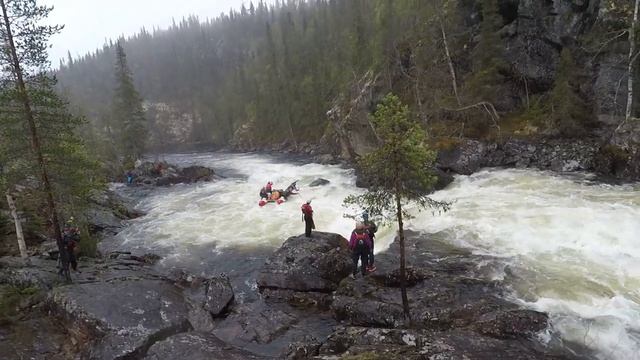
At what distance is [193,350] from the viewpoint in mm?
11781

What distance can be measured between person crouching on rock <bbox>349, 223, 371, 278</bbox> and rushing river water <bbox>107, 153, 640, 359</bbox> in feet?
13.1

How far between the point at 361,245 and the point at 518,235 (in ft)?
24.7

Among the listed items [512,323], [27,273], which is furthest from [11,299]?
[512,323]

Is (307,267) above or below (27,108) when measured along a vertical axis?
below

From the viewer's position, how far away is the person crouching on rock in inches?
624

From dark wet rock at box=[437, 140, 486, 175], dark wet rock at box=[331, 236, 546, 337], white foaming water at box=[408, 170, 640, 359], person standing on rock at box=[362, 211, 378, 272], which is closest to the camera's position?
white foaming water at box=[408, 170, 640, 359]

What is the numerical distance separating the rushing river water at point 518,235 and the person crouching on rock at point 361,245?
400cm

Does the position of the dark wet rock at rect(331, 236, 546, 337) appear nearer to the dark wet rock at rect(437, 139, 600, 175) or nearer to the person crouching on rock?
the person crouching on rock

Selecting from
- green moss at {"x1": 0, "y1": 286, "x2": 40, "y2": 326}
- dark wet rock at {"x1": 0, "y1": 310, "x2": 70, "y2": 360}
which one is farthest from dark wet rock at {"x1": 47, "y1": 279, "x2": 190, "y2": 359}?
green moss at {"x1": 0, "y1": 286, "x2": 40, "y2": 326}

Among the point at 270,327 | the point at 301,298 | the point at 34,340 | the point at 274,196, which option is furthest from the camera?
the point at 274,196

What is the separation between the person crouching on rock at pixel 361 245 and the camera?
15844 millimetres

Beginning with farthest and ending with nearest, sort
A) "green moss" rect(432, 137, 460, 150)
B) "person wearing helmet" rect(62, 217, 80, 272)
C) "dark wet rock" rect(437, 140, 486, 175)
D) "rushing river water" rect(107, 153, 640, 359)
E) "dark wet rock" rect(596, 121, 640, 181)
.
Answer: "green moss" rect(432, 137, 460, 150), "dark wet rock" rect(437, 140, 486, 175), "dark wet rock" rect(596, 121, 640, 181), "person wearing helmet" rect(62, 217, 80, 272), "rushing river water" rect(107, 153, 640, 359)

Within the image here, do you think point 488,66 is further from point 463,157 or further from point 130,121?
point 130,121

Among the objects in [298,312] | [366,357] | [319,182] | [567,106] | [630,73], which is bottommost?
[298,312]
